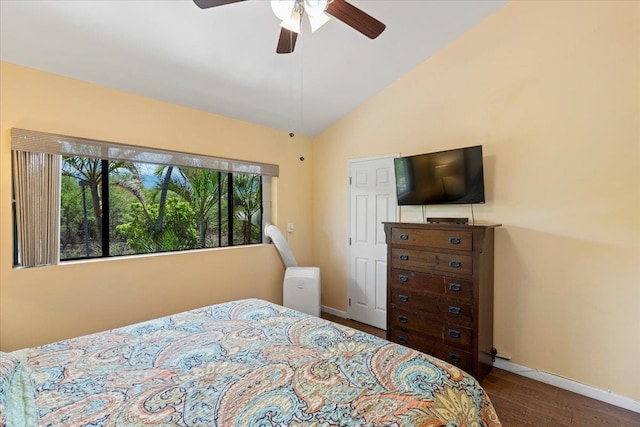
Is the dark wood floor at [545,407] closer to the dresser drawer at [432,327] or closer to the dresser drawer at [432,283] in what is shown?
the dresser drawer at [432,327]

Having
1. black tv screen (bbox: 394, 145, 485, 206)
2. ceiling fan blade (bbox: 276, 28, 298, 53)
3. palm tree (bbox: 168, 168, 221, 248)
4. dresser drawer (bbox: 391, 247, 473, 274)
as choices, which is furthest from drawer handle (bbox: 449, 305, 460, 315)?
palm tree (bbox: 168, 168, 221, 248)

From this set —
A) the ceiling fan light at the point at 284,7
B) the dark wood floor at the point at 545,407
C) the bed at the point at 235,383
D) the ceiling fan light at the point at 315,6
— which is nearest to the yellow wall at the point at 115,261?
the bed at the point at 235,383

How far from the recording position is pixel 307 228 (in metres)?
4.11

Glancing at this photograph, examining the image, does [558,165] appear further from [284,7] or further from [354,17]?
[284,7]

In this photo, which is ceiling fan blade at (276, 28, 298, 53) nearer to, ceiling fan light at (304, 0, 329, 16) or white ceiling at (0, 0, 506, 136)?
ceiling fan light at (304, 0, 329, 16)

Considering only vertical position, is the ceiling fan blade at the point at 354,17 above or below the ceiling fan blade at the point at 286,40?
above

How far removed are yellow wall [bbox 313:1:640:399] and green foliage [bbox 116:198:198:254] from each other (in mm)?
2553

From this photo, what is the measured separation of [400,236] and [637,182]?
164cm

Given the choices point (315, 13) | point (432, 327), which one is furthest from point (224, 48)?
point (432, 327)

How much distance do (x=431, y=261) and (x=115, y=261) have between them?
269 cm

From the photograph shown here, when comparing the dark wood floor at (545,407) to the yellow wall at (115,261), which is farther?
the yellow wall at (115,261)

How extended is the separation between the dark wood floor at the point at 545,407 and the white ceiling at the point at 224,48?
301 centimetres

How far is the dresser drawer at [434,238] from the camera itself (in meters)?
2.35

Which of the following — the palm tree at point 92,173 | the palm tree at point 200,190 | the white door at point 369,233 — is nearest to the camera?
the palm tree at point 92,173
